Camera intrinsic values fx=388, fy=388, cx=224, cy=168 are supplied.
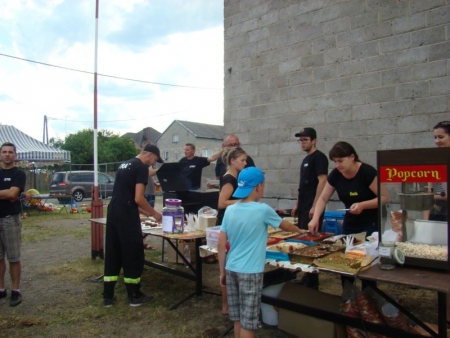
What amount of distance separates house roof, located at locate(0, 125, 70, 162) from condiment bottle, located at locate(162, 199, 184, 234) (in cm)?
1265

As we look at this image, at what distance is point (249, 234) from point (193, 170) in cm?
386

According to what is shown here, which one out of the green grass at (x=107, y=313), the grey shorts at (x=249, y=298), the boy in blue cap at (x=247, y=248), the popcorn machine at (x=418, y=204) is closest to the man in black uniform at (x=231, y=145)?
the boy in blue cap at (x=247, y=248)

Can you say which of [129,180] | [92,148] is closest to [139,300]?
[129,180]

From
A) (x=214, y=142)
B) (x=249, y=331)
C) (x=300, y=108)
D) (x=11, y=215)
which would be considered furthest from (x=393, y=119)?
(x=214, y=142)

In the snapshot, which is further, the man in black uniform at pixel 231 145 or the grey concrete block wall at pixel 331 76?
the grey concrete block wall at pixel 331 76

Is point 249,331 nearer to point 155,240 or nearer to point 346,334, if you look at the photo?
point 346,334

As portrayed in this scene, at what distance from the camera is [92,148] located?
39.1 m

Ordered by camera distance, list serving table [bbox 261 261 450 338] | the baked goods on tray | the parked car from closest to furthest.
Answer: serving table [bbox 261 261 450 338] → the baked goods on tray → the parked car

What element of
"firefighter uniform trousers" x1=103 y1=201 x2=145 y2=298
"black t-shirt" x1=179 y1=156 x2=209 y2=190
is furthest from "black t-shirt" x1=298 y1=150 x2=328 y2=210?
"black t-shirt" x1=179 y1=156 x2=209 y2=190

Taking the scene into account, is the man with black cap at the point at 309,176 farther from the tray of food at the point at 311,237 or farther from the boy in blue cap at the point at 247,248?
the boy in blue cap at the point at 247,248

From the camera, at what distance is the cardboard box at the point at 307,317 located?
3086 millimetres

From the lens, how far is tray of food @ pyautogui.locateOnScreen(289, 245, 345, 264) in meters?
2.80

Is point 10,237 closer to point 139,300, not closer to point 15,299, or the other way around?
point 15,299

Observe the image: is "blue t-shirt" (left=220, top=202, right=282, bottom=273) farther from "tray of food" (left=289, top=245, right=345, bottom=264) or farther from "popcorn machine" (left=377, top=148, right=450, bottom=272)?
"popcorn machine" (left=377, top=148, right=450, bottom=272)
